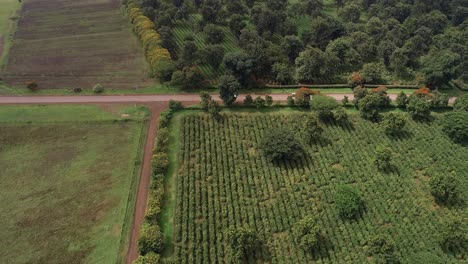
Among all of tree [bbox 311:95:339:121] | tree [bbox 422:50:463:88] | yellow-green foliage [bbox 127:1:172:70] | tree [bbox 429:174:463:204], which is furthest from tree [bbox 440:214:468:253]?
yellow-green foliage [bbox 127:1:172:70]

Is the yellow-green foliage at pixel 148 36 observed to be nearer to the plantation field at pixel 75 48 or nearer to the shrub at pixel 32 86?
the plantation field at pixel 75 48

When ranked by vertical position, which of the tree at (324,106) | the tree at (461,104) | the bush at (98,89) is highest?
the tree at (461,104)

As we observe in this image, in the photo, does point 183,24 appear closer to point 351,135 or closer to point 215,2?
point 215,2

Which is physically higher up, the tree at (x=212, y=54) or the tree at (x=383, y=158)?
the tree at (x=212, y=54)

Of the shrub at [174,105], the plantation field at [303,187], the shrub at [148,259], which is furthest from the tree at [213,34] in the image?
the shrub at [148,259]

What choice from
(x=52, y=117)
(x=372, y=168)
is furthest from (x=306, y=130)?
(x=52, y=117)
